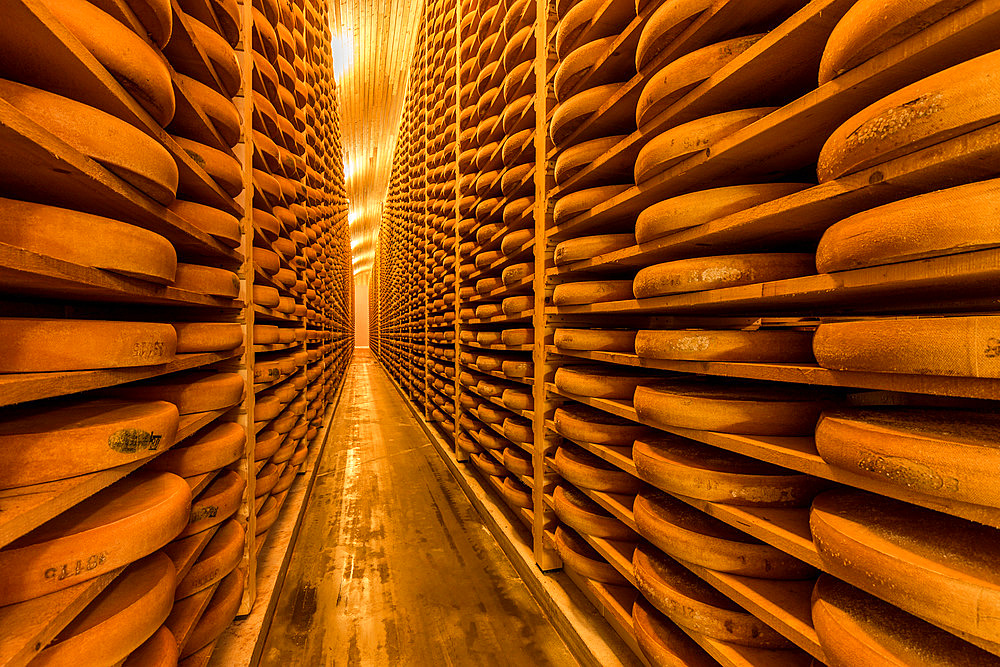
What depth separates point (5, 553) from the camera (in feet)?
2.52

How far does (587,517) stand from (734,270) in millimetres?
1094

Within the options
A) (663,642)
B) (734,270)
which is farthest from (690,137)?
(663,642)

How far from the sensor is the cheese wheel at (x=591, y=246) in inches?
67.6

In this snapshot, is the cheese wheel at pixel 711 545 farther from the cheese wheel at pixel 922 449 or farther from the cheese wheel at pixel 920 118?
the cheese wheel at pixel 920 118

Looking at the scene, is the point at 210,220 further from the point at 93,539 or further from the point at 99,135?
the point at 93,539

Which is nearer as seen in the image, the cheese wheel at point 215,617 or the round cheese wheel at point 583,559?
the cheese wheel at point 215,617

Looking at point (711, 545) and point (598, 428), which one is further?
point (598, 428)

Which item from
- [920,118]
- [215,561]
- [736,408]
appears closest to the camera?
[920,118]

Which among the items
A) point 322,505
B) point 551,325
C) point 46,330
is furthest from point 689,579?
point 322,505

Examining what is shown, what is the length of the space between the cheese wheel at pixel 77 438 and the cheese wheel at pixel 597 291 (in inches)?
53.0

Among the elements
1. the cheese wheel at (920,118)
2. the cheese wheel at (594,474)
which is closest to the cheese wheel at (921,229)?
the cheese wheel at (920,118)

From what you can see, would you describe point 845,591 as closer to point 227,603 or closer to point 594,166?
point 594,166

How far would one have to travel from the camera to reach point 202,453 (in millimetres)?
1412

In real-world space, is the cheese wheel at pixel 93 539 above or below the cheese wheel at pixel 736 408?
below
